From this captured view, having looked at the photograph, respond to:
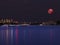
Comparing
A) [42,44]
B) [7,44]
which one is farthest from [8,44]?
[42,44]

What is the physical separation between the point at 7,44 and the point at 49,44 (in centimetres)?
137

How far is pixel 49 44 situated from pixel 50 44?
0.03 m

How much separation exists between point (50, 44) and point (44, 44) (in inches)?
7.8

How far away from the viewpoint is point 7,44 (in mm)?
6336

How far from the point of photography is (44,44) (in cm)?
646

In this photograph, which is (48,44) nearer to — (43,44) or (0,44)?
(43,44)

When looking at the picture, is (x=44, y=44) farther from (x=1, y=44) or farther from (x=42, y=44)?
(x=1, y=44)

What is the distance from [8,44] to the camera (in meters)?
6.33

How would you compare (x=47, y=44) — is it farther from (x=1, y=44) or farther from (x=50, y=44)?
(x=1, y=44)

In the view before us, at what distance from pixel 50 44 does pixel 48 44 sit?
65mm

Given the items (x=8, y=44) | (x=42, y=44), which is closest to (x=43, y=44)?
(x=42, y=44)

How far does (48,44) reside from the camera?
21.1 ft

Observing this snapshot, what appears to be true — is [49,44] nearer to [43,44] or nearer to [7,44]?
[43,44]

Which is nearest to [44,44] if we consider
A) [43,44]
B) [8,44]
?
[43,44]
